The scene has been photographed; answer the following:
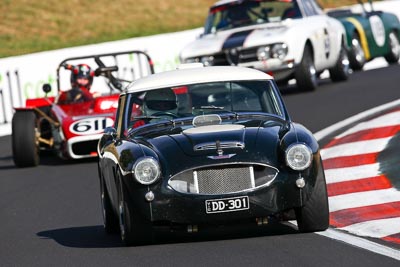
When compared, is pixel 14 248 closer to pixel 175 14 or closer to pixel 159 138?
pixel 159 138

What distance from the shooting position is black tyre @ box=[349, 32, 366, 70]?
22602 mm

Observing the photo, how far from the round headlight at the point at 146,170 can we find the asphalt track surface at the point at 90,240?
0.45m

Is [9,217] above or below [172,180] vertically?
below

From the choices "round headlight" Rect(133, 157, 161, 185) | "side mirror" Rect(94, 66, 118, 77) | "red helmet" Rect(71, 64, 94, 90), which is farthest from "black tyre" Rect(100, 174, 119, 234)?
"red helmet" Rect(71, 64, 94, 90)

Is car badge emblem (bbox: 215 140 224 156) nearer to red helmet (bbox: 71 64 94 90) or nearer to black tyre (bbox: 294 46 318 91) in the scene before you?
red helmet (bbox: 71 64 94 90)

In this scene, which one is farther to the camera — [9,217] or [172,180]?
[9,217]

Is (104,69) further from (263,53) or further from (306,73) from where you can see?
(306,73)

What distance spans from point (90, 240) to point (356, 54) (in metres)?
14.8

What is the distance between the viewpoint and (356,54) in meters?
23.0

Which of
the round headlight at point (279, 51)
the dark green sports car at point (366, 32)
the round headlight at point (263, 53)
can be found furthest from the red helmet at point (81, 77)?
the dark green sports car at point (366, 32)

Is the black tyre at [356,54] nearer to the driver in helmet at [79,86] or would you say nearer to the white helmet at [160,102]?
the driver in helmet at [79,86]

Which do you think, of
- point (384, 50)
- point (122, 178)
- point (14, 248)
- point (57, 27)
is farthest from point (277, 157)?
point (57, 27)

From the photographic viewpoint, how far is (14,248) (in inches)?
347

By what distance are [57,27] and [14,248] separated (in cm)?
2492
